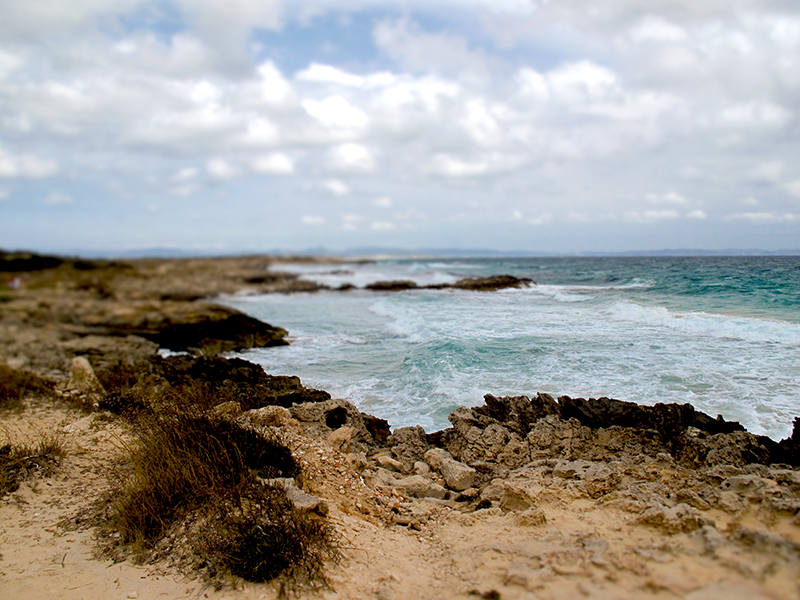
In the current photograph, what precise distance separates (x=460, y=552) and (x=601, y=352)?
9154 mm

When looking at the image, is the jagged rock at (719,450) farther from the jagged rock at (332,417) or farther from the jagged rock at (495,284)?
the jagged rock at (495,284)

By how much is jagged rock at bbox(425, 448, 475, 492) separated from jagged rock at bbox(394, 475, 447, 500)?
23cm

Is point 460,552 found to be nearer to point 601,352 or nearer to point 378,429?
point 378,429

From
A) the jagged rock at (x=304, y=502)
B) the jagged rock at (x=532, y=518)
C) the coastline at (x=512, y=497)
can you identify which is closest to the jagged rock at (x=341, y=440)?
the coastline at (x=512, y=497)

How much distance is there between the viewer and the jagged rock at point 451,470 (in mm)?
5805

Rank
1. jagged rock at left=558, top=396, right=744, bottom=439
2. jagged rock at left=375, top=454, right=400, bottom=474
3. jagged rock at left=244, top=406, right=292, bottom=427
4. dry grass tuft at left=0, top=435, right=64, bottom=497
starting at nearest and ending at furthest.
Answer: dry grass tuft at left=0, top=435, right=64, bottom=497 < jagged rock at left=244, top=406, right=292, bottom=427 < jagged rock at left=375, top=454, right=400, bottom=474 < jagged rock at left=558, top=396, right=744, bottom=439

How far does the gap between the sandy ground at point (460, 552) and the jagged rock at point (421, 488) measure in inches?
11.2

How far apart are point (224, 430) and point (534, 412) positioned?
16.8ft

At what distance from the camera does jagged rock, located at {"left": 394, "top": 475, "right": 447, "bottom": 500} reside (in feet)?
18.1

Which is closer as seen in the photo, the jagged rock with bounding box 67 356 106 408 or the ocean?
the jagged rock with bounding box 67 356 106 408

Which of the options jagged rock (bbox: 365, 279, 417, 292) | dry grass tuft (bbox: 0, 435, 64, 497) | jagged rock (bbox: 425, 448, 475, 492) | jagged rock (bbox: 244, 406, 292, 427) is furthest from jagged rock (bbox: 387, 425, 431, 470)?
jagged rock (bbox: 365, 279, 417, 292)

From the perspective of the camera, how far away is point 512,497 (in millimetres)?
4930

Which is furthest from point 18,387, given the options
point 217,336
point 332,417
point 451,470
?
point 451,470

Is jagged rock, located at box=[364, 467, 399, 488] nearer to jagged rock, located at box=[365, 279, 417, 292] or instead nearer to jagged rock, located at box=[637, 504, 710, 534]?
jagged rock, located at box=[637, 504, 710, 534]
